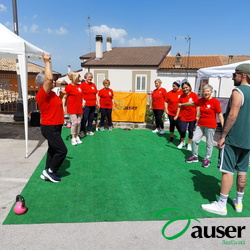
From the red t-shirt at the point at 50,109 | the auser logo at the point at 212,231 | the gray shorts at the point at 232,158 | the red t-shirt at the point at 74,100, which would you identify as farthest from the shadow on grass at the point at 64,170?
the gray shorts at the point at 232,158

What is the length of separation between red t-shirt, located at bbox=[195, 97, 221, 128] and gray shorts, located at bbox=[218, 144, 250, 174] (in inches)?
71.1

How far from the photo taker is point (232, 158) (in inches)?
114

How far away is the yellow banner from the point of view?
9297mm

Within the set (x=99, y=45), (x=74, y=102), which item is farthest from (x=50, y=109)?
(x=99, y=45)

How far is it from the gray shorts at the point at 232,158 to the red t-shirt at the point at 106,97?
540 cm

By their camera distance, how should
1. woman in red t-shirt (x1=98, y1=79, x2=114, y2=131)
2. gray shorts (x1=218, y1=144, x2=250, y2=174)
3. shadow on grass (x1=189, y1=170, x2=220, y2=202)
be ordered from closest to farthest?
gray shorts (x1=218, y1=144, x2=250, y2=174), shadow on grass (x1=189, y1=170, x2=220, y2=202), woman in red t-shirt (x1=98, y1=79, x2=114, y2=131)

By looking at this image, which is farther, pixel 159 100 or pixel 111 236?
pixel 159 100

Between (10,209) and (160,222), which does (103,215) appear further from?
(10,209)

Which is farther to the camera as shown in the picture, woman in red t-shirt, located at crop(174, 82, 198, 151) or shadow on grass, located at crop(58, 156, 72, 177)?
woman in red t-shirt, located at crop(174, 82, 198, 151)

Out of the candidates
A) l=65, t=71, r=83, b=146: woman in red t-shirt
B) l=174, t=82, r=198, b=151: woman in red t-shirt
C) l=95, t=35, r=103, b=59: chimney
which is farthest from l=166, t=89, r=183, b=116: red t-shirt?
l=95, t=35, r=103, b=59: chimney

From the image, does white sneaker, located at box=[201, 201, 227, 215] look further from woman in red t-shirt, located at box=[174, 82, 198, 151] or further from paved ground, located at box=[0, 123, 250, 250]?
woman in red t-shirt, located at box=[174, 82, 198, 151]

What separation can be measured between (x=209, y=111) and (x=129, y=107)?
494 cm

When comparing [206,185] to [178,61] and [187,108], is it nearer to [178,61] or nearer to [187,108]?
[187,108]

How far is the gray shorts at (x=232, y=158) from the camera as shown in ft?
9.46
